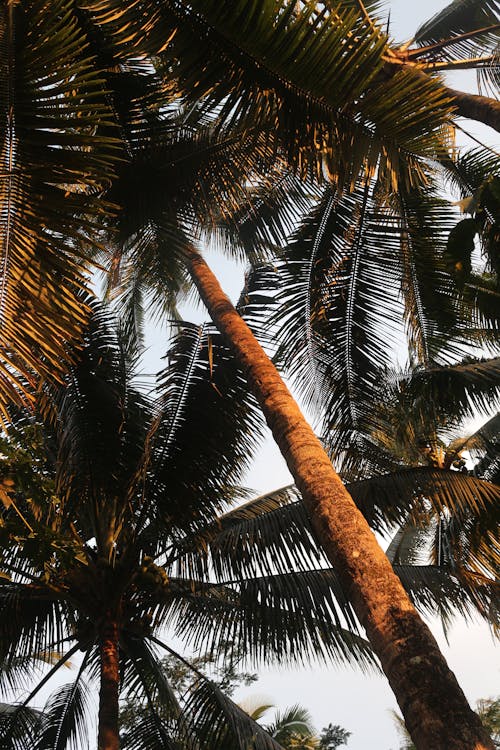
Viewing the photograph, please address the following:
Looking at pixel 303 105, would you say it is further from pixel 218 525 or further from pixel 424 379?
pixel 218 525

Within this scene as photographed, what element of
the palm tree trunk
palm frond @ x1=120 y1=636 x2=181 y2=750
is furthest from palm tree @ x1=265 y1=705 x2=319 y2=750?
the palm tree trunk

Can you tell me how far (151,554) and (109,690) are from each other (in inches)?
62.5

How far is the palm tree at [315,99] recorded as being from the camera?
3729 mm

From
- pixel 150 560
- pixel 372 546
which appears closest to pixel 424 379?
pixel 150 560

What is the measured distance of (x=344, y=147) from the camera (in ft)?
14.3

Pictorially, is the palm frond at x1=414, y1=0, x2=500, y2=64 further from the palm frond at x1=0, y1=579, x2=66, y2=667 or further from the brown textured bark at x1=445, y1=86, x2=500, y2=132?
the palm frond at x1=0, y1=579, x2=66, y2=667

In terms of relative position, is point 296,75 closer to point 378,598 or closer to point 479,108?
point 479,108

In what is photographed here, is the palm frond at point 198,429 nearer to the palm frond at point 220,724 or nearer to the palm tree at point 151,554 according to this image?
the palm tree at point 151,554

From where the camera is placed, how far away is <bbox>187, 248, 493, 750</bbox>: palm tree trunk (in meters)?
2.66

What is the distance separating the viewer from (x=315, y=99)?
421 cm

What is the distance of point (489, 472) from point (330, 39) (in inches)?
244

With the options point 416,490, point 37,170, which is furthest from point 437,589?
point 37,170

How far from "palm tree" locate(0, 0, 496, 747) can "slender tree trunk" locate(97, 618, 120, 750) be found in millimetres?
3014

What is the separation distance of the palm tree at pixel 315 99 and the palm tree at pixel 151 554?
8.65ft
